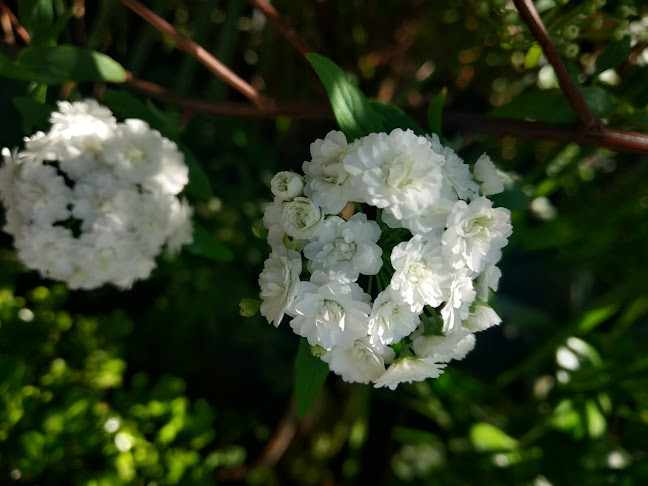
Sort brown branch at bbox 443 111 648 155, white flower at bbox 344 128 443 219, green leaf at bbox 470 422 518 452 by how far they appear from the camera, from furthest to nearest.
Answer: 1. green leaf at bbox 470 422 518 452
2. brown branch at bbox 443 111 648 155
3. white flower at bbox 344 128 443 219

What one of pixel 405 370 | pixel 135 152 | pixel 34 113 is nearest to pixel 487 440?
pixel 405 370

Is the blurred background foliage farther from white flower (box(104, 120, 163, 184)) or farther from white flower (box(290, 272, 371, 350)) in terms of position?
white flower (box(290, 272, 371, 350))

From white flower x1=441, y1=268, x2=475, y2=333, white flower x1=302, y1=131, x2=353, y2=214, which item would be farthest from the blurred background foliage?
white flower x1=302, y1=131, x2=353, y2=214

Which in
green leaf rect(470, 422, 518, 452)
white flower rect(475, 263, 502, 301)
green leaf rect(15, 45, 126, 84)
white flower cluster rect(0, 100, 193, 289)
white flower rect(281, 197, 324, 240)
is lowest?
green leaf rect(470, 422, 518, 452)

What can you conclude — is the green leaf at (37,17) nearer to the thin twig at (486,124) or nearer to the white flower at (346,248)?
the thin twig at (486,124)

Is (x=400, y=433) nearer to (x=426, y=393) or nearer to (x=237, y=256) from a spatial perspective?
(x=426, y=393)
